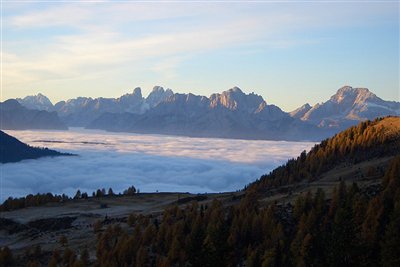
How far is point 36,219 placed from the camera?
163 metres

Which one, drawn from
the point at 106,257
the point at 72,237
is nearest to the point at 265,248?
the point at 106,257

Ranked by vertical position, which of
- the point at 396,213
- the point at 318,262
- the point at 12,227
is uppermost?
the point at 396,213

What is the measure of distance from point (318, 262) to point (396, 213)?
1373 centimetres

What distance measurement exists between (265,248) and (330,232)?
34.6ft

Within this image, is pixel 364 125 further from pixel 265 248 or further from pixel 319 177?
pixel 265 248

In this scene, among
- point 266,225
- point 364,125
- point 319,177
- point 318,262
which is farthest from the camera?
point 364,125

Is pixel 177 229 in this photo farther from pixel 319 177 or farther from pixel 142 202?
pixel 142 202

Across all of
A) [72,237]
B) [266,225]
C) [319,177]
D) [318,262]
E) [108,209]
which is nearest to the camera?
[318,262]

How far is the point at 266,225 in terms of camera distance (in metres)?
90.0

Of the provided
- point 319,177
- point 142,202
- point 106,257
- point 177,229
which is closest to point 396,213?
point 177,229

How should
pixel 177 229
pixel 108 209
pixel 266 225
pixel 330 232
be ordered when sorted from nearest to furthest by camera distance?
pixel 330 232, pixel 266 225, pixel 177 229, pixel 108 209

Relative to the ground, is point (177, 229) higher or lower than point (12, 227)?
higher

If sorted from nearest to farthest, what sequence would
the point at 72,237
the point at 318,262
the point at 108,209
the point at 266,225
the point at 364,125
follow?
the point at 318,262, the point at 266,225, the point at 72,237, the point at 108,209, the point at 364,125

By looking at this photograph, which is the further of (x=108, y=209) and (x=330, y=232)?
(x=108, y=209)
